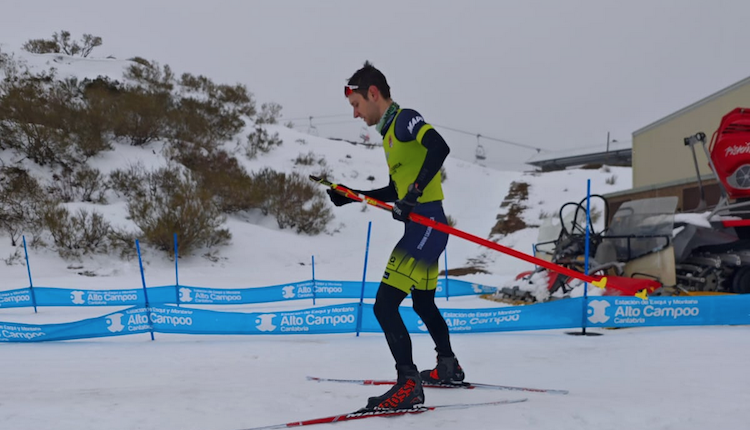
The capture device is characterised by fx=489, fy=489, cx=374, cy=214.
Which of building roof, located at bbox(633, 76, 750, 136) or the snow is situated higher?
building roof, located at bbox(633, 76, 750, 136)

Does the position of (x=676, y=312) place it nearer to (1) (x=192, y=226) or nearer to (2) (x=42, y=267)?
(1) (x=192, y=226)

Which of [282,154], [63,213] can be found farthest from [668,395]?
[282,154]

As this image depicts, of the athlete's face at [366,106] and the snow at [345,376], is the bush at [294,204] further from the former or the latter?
the athlete's face at [366,106]

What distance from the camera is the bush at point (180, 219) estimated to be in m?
15.1

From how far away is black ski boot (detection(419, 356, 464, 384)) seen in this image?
3.26 meters

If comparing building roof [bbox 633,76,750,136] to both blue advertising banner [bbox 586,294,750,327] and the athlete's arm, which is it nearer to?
blue advertising banner [bbox 586,294,750,327]

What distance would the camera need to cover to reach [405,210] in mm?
2744

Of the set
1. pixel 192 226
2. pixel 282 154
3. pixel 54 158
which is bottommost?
pixel 192 226

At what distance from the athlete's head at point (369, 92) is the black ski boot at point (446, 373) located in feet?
5.44

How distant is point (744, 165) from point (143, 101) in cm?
2283

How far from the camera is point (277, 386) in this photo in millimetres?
3510

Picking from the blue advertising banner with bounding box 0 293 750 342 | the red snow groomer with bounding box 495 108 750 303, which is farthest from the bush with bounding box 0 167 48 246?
the red snow groomer with bounding box 495 108 750 303

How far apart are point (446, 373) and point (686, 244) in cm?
569

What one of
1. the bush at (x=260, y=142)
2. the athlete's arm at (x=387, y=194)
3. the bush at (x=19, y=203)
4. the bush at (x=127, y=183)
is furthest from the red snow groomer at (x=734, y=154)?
the bush at (x=260, y=142)
